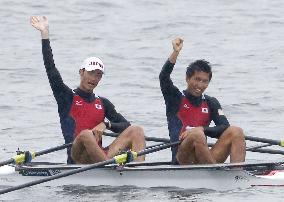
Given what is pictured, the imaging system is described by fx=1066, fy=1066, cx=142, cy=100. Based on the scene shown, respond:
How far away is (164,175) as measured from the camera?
1529 cm

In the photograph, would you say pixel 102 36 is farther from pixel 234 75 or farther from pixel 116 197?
pixel 116 197

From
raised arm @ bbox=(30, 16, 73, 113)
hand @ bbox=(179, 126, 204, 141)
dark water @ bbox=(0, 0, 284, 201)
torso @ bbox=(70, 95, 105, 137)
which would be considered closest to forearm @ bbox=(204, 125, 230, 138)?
hand @ bbox=(179, 126, 204, 141)

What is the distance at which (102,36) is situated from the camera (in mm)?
31922

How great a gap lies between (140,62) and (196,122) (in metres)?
13.5

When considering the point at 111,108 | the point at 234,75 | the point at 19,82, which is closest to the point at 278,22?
the point at 234,75

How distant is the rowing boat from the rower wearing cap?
30cm

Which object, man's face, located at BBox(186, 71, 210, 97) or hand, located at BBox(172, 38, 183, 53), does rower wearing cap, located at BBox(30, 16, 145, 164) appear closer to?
man's face, located at BBox(186, 71, 210, 97)

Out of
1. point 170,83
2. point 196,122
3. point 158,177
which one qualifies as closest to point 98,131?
point 158,177

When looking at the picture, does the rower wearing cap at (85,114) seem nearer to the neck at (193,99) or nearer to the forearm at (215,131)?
the neck at (193,99)

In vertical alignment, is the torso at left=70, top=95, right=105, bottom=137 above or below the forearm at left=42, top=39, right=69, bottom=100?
below

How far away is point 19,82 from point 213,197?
1249cm

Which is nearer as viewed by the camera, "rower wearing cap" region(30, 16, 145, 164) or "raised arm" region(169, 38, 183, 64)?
"raised arm" region(169, 38, 183, 64)

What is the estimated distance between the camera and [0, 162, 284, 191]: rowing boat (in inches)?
594

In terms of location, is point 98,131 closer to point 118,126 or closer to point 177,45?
point 118,126
